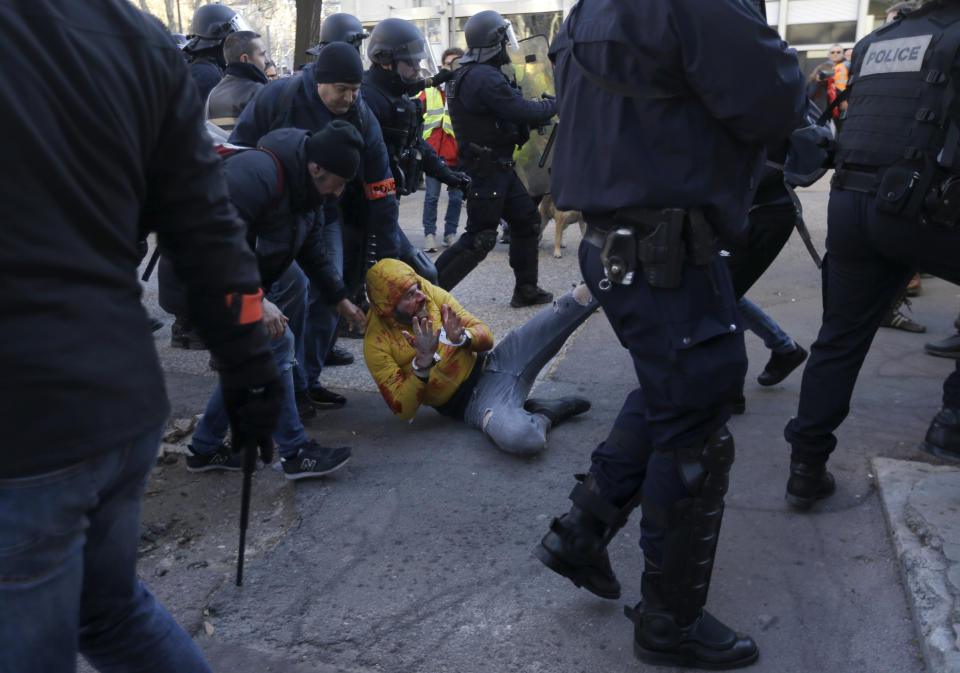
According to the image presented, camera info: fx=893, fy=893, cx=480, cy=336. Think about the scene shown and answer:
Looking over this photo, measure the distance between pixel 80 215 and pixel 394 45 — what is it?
14.4 feet

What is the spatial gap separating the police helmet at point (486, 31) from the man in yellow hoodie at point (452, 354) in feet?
8.23

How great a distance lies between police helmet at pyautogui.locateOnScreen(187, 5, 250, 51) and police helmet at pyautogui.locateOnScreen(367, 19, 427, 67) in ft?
3.76

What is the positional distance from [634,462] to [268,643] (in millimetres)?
1212

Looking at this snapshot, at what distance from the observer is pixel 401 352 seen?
13.7 ft

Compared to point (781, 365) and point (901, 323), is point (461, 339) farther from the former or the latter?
point (901, 323)

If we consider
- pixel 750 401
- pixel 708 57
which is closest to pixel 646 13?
pixel 708 57

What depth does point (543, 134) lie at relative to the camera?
24.3 ft

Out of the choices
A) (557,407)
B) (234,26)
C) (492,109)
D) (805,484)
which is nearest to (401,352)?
(557,407)

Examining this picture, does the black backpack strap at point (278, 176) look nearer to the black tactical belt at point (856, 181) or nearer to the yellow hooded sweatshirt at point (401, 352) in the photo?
the yellow hooded sweatshirt at point (401, 352)

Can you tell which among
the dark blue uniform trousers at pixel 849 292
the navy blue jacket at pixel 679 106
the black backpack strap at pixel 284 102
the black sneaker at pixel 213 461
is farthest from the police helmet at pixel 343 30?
the navy blue jacket at pixel 679 106

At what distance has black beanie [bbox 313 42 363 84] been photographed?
433cm

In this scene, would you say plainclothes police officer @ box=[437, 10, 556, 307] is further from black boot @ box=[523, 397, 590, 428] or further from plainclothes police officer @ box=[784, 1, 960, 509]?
plainclothes police officer @ box=[784, 1, 960, 509]

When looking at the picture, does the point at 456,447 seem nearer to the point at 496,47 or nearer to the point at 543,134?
the point at 496,47

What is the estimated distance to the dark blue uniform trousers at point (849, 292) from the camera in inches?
119
